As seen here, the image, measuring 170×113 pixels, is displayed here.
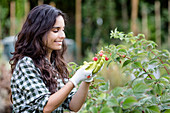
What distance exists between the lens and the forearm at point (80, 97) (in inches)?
54.2

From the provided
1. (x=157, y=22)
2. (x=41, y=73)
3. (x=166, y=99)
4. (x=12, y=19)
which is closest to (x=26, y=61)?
(x=41, y=73)

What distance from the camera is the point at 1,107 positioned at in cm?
343

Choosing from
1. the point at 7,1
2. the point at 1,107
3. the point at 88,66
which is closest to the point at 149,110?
the point at 88,66

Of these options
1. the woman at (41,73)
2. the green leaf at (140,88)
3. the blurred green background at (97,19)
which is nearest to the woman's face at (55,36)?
the woman at (41,73)

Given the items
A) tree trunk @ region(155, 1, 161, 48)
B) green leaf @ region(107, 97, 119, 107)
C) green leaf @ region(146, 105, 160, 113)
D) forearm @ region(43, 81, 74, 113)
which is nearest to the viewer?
green leaf @ region(107, 97, 119, 107)

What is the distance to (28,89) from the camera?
1.27 m

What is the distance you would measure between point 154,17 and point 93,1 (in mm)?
2621

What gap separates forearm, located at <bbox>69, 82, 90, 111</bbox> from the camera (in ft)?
4.52

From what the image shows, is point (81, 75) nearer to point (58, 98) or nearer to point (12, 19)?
point (58, 98)

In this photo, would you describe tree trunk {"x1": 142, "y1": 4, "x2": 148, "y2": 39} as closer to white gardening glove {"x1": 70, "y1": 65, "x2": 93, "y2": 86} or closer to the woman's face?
the woman's face

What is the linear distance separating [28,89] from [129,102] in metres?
0.57

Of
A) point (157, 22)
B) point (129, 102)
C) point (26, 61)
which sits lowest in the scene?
point (129, 102)

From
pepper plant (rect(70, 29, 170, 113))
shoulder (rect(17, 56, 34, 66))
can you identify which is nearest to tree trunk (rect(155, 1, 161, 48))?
pepper plant (rect(70, 29, 170, 113))

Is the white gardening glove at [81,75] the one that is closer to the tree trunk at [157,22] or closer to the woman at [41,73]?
the woman at [41,73]
